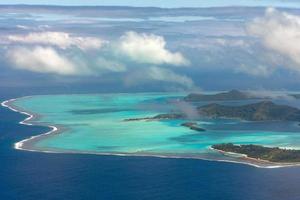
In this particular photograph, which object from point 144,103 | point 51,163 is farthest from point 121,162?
point 144,103

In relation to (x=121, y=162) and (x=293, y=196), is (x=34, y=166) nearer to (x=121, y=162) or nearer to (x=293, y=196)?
(x=121, y=162)

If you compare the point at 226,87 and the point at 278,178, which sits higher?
the point at 226,87

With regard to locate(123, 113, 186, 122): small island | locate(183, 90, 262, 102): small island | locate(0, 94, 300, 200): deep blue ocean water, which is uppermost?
locate(183, 90, 262, 102): small island

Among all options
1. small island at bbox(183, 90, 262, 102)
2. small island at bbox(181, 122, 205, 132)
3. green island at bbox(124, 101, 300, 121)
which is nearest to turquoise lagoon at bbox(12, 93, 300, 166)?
small island at bbox(181, 122, 205, 132)

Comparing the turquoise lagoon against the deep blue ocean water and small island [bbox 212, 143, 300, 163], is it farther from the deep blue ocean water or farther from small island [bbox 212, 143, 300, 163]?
the deep blue ocean water

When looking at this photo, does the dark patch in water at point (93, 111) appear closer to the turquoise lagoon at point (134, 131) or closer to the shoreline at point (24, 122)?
the turquoise lagoon at point (134, 131)

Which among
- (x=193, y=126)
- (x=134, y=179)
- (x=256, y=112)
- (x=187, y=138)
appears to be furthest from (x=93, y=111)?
(x=134, y=179)

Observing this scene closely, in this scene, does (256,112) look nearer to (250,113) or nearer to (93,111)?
(250,113)
